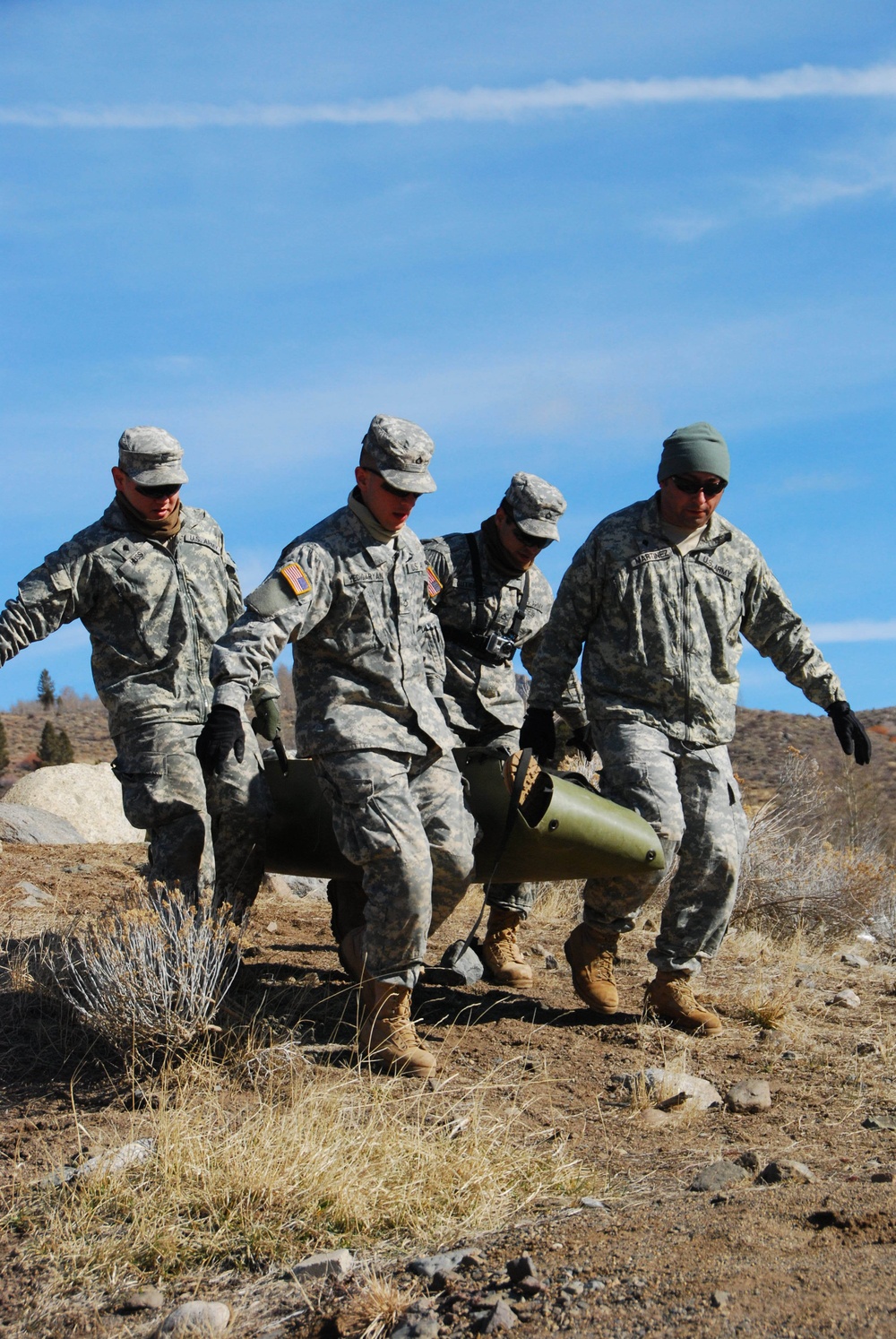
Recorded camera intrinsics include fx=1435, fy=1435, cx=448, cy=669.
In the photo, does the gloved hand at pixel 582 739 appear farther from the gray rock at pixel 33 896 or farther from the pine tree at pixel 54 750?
the pine tree at pixel 54 750

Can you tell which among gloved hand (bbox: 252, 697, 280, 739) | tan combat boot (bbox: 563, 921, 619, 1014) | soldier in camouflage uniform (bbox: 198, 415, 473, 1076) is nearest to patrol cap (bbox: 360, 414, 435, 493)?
soldier in camouflage uniform (bbox: 198, 415, 473, 1076)

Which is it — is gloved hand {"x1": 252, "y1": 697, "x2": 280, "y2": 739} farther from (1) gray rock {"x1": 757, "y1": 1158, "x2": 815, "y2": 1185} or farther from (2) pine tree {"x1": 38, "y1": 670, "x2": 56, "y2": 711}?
(2) pine tree {"x1": 38, "y1": 670, "x2": 56, "y2": 711}

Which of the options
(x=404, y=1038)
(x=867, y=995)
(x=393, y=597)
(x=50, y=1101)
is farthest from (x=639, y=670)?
(x=50, y=1101)

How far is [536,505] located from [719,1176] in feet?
11.9

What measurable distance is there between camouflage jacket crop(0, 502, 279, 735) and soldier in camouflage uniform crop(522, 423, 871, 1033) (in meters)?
1.49

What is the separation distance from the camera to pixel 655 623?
6.20m

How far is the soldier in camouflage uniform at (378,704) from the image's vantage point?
527 cm

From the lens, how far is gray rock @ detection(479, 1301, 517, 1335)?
332cm

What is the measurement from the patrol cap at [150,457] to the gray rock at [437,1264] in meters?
3.52

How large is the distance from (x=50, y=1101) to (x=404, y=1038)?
1300 millimetres

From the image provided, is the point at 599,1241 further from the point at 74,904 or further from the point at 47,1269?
the point at 74,904

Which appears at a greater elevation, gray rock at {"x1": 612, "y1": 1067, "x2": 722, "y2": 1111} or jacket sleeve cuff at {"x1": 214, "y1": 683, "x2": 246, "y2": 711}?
jacket sleeve cuff at {"x1": 214, "y1": 683, "x2": 246, "y2": 711}

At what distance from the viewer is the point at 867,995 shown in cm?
739

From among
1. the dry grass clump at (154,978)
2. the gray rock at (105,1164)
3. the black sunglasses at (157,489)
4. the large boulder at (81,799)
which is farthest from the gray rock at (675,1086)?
the large boulder at (81,799)
